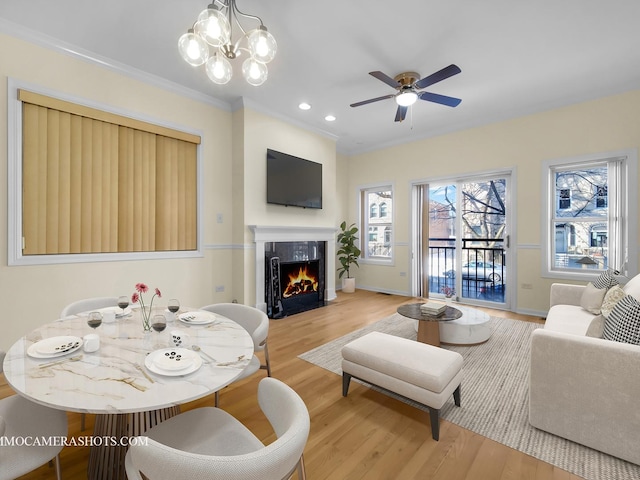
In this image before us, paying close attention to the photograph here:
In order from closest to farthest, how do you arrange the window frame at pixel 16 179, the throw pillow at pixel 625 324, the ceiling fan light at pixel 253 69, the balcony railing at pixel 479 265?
the throw pillow at pixel 625 324 → the ceiling fan light at pixel 253 69 → the window frame at pixel 16 179 → the balcony railing at pixel 479 265

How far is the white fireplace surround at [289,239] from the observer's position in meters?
4.14

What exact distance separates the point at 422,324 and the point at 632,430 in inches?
64.6

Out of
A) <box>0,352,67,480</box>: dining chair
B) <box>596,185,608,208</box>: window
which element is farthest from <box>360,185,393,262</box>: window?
<box>0,352,67,480</box>: dining chair

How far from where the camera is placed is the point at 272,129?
14.3 ft

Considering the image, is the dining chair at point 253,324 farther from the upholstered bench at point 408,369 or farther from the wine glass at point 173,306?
the upholstered bench at point 408,369

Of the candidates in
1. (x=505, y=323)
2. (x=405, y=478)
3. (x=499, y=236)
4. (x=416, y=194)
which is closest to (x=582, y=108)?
(x=499, y=236)

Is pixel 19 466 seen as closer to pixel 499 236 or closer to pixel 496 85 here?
pixel 496 85

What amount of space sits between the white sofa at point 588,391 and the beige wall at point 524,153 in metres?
2.91

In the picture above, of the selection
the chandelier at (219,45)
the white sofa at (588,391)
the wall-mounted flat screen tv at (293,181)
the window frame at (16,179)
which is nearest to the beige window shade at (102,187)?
the window frame at (16,179)

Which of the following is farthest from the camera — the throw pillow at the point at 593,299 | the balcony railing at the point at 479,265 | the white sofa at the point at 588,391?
the balcony railing at the point at 479,265

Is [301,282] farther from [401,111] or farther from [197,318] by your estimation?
[197,318]

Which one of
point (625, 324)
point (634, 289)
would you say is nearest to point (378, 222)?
point (634, 289)

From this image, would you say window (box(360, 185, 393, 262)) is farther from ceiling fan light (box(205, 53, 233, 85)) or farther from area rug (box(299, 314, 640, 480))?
ceiling fan light (box(205, 53, 233, 85))

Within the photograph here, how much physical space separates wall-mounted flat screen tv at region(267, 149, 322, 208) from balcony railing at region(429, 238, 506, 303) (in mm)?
2580
